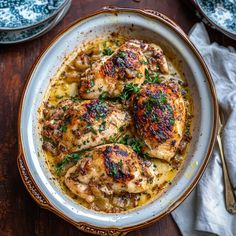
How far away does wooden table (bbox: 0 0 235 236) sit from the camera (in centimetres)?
405

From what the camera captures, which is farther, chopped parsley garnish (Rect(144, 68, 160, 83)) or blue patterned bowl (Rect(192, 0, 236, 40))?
blue patterned bowl (Rect(192, 0, 236, 40))

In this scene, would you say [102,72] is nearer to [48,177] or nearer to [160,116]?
[160,116]

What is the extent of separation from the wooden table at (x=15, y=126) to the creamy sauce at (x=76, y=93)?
0.32m

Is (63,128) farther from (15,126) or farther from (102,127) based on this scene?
(15,126)

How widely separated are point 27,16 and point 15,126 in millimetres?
993

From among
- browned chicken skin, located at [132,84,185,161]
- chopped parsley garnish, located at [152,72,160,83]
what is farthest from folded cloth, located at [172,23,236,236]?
chopped parsley garnish, located at [152,72,160,83]

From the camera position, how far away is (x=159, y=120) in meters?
3.80

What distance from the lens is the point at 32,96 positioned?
3953 millimetres

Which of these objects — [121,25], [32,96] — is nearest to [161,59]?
[121,25]

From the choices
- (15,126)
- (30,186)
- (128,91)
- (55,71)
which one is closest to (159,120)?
(128,91)

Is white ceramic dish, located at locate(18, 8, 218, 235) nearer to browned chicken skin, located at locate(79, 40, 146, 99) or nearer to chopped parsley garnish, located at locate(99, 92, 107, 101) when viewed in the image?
browned chicken skin, located at locate(79, 40, 146, 99)

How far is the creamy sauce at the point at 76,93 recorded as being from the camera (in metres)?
3.89

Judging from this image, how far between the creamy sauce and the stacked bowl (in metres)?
0.39

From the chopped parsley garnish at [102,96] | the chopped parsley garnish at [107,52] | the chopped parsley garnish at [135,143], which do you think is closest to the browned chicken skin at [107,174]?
the chopped parsley garnish at [135,143]
